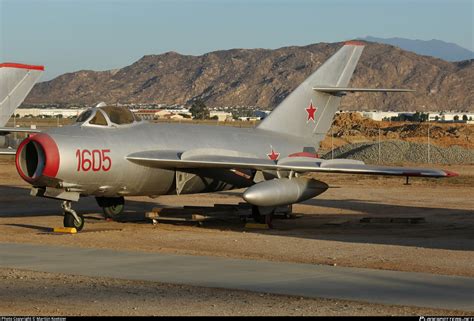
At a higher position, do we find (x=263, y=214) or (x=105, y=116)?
(x=105, y=116)

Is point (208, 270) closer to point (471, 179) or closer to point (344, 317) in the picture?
point (344, 317)

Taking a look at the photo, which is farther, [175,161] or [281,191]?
[175,161]

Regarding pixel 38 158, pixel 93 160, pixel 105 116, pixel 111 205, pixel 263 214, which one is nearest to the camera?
pixel 38 158

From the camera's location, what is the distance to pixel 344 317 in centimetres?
1242

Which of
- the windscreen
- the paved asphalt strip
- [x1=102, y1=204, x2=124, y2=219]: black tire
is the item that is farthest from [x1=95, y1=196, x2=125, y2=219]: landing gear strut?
the paved asphalt strip

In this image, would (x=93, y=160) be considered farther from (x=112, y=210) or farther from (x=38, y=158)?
(x=112, y=210)

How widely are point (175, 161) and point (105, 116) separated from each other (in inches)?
82.0

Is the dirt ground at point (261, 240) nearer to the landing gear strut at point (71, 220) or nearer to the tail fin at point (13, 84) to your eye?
the landing gear strut at point (71, 220)

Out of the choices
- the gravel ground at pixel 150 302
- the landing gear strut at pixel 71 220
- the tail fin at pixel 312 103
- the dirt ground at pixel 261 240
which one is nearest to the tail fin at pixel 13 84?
the dirt ground at pixel 261 240

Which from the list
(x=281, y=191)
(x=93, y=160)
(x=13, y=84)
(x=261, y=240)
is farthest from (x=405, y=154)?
(x=261, y=240)

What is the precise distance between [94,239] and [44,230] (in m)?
2.68

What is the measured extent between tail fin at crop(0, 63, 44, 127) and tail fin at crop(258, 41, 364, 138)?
16815 mm

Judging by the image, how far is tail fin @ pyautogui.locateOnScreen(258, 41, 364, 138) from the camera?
30.2 meters

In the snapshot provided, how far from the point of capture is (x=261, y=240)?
74.1 feet
